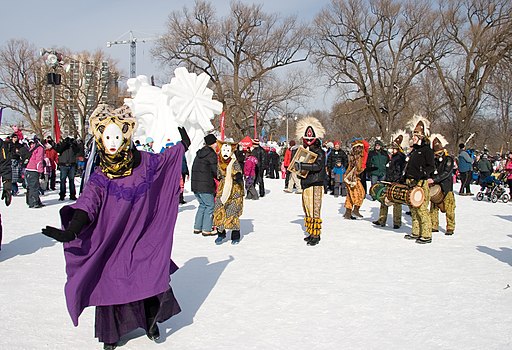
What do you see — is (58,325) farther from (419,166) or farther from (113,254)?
(419,166)

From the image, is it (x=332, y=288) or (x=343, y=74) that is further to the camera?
(x=343, y=74)

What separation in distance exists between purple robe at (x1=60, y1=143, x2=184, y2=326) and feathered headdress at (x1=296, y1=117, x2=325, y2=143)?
4.49m

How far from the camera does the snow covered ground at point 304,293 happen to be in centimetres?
416

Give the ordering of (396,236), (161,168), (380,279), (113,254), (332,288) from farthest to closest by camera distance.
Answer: (396,236)
(380,279)
(332,288)
(161,168)
(113,254)

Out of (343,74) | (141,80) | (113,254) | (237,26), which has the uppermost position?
(237,26)

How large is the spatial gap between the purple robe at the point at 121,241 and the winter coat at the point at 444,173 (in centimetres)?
595

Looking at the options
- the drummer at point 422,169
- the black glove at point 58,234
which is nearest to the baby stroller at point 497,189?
the drummer at point 422,169

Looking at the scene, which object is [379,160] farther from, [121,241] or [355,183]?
[121,241]

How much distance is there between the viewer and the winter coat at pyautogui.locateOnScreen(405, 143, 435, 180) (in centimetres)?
832

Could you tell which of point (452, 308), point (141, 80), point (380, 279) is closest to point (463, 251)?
point (380, 279)

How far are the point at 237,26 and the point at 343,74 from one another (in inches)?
347

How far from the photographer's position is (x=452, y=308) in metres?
4.97

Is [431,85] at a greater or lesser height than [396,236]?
greater

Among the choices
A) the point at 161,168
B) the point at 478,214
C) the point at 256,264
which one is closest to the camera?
the point at 161,168
